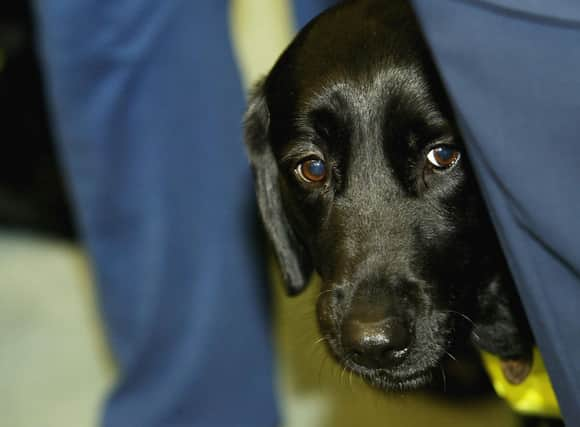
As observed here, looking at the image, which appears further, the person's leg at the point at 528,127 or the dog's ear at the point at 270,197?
the dog's ear at the point at 270,197

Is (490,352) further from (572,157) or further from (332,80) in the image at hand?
(572,157)

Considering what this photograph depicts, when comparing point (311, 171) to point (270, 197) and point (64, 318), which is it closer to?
point (270, 197)

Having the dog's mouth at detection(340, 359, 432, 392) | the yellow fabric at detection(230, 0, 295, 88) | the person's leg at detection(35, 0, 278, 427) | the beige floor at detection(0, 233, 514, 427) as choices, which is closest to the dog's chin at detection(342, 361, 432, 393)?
the dog's mouth at detection(340, 359, 432, 392)

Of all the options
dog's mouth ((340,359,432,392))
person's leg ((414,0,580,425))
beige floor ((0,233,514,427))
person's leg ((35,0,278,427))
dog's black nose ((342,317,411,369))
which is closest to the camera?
person's leg ((414,0,580,425))

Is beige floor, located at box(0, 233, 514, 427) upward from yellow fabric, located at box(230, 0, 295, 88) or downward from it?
downward

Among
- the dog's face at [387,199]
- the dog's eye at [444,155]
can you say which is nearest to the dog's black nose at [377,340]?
the dog's face at [387,199]

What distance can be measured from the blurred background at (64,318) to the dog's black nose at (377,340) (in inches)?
23.2

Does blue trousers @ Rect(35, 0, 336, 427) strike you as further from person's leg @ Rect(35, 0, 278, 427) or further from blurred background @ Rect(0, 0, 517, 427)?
blurred background @ Rect(0, 0, 517, 427)

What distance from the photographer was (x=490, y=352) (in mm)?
1862

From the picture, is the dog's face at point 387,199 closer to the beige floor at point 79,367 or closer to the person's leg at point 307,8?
the person's leg at point 307,8

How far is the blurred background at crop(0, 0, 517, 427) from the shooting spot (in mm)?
2572

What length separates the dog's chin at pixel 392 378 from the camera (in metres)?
1.62

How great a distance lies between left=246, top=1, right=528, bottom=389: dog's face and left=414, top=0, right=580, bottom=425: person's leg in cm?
36

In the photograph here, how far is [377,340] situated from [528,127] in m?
0.53
